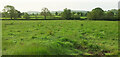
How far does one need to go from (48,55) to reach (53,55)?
11.1 inches

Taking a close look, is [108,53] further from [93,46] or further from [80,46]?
[80,46]

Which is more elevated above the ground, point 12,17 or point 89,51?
point 12,17

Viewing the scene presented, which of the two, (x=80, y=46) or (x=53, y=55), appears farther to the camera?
(x=80, y=46)

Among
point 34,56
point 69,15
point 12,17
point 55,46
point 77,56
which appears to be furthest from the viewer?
point 69,15

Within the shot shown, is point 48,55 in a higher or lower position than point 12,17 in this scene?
lower

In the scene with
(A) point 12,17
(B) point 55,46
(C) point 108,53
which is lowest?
(C) point 108,53

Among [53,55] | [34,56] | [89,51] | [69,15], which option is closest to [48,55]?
[53,55]

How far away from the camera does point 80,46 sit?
28.2 ft

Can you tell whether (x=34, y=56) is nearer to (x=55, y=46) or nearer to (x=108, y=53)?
(x=55, y=46)

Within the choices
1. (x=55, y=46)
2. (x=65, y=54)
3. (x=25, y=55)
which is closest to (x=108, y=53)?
(x=65, y=54)

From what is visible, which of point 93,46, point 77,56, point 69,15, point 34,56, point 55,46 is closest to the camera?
point 34,56

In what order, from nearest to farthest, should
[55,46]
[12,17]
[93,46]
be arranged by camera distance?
[55,46]
[93,46]
[12,17]

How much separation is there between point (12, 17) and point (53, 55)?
5591cm

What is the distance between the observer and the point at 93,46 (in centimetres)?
839
